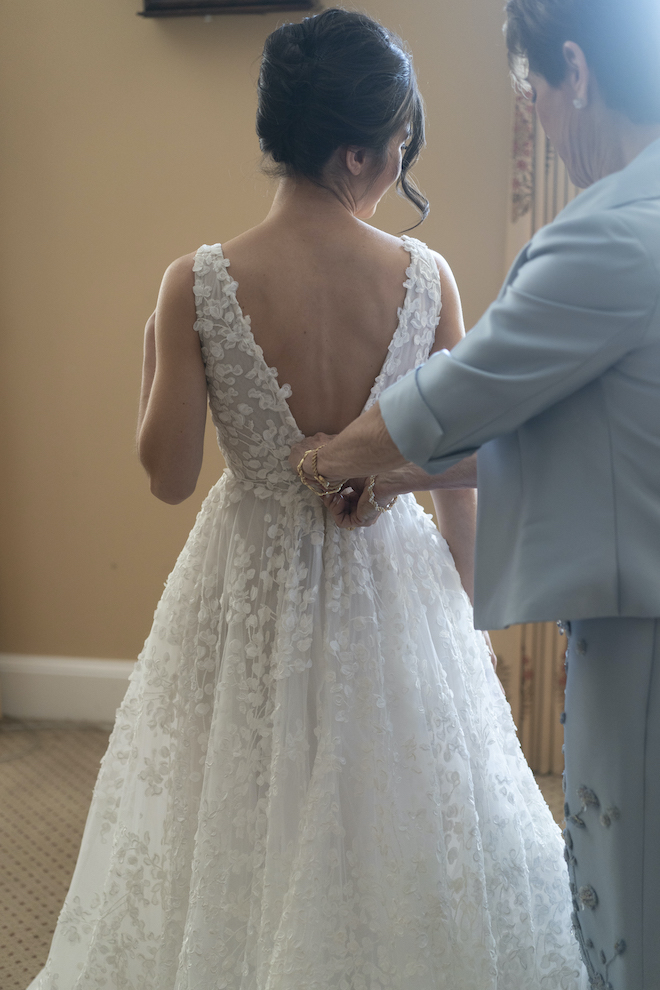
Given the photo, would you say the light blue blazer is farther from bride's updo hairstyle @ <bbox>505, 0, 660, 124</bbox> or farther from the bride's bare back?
the bride's bare back

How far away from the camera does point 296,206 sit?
121 centimetres

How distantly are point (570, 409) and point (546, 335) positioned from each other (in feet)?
0.33

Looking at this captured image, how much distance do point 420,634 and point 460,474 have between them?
25cm

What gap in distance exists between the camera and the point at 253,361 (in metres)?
1.21

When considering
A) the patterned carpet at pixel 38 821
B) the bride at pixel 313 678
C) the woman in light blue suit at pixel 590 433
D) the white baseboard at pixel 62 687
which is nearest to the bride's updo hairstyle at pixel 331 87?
the bride at pixel 313 678

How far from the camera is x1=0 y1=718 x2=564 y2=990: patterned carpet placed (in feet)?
6.09

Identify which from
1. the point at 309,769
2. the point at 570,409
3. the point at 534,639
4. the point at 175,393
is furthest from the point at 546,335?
the point at 534,639

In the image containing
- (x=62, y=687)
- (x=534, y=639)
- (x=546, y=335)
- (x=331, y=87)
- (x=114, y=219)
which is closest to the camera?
(x=546, y=335)

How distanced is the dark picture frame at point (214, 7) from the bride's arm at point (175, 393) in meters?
1.57

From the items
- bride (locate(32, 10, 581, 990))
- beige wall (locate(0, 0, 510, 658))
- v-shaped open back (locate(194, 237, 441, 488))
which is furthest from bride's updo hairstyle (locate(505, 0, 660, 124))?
beige wall (locate(0, 0, 510, 658))

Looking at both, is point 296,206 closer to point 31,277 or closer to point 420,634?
point 420,634

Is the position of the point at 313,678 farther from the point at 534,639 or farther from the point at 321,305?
the point at 534,639

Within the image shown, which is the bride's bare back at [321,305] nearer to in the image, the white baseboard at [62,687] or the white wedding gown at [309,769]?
the white wedding gown at [309,769]

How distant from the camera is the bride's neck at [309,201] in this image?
A: 1.21 meters
